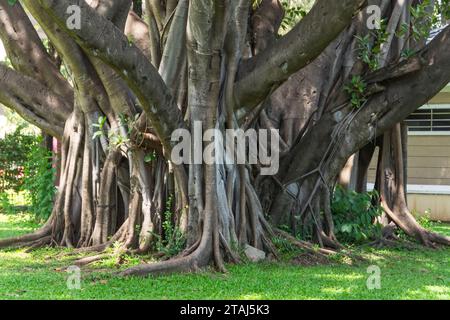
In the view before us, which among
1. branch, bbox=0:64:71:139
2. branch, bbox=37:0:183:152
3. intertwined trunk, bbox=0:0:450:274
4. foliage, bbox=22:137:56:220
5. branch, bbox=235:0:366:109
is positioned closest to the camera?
branch, bbox=37:0:183:152

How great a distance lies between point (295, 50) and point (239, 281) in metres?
2.75

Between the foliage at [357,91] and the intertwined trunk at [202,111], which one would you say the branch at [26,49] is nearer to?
the intertwined trunk at [202,111]

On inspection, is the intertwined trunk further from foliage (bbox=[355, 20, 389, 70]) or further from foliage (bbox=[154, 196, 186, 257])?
foliage (bbox=[355, 20, 389, 70])

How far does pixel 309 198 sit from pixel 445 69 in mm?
2577

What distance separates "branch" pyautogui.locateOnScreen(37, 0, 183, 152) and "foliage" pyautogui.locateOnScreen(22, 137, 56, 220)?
12.5ft

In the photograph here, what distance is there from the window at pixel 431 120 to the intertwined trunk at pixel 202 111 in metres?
4.80

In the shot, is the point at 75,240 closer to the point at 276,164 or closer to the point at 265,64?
the point at 276,164

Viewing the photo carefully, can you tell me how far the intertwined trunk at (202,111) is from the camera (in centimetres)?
759

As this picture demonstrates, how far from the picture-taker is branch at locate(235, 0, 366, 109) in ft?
24.0

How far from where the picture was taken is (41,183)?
36.1 feet

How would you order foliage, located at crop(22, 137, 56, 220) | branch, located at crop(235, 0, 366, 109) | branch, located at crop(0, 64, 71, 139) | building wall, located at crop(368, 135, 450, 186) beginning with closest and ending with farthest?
1. branch, located at crop(235, 0, 366, 109)
2. branch, located at crop(0, 64, 71, 139)
3. foliage, located at crop(22, 137, 56, 220)
4. building wall, located at crop(368, 135, 450, 186)

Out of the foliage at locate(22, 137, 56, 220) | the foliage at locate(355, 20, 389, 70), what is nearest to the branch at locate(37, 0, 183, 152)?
the foliage at locate(355, 20, 389, 70)

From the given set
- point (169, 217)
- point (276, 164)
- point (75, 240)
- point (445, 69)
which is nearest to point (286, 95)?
point (276, 164)

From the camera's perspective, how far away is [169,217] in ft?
28.0
